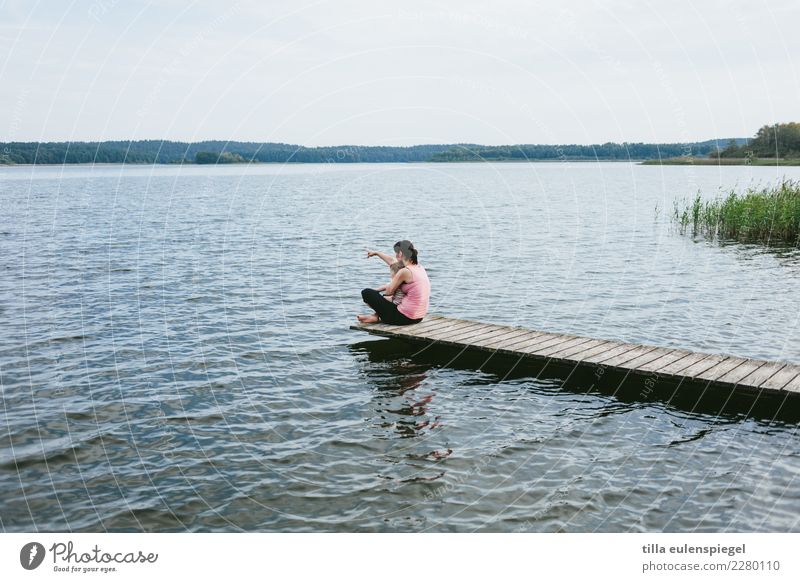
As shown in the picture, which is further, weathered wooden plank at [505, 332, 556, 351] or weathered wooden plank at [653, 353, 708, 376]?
weathered wooden plank at [505, 332, 556, 351]

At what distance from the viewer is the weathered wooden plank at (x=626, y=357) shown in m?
13.2

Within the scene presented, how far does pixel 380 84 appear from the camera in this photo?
1934 centimetres

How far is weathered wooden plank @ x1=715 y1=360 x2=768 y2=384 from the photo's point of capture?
39.7ft

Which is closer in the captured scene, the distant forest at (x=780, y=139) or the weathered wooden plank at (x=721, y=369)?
the weathered wooden plank at (x=721, y=369)

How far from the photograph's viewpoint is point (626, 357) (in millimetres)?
13609

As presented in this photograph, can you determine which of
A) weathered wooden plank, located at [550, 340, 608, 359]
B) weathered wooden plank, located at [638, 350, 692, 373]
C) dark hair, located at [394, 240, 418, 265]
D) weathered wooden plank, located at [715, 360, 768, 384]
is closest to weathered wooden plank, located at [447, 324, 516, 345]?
weathered wooden plank, located at [550, 340, 608, 359]

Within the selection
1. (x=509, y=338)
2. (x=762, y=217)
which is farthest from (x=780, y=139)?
(x=509, y=338)

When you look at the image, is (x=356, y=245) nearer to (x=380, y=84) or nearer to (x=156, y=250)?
(x=156, y=250)

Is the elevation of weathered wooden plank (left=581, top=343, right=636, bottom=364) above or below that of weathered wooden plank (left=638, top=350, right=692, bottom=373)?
above

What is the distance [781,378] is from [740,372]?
63 centimetres

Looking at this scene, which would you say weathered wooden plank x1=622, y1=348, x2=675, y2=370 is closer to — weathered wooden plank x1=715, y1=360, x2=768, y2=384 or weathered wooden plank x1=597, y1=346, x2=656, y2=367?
weathered wooden plank x1=597, y1=346, x2=656, y2=367

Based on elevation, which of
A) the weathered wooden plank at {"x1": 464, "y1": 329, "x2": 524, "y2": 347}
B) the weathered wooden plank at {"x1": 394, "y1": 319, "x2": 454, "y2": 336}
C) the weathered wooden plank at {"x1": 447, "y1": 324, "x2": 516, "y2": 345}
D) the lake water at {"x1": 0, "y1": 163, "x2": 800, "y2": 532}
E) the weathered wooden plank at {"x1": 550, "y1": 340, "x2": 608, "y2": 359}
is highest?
the weathered wooden plank at {"x1": 394, "y1": 319, "x2": 454, "y2": 336}

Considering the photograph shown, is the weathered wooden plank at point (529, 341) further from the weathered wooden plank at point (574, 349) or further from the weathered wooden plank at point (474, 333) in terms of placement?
the weathered wooden plank at point (474, 333)

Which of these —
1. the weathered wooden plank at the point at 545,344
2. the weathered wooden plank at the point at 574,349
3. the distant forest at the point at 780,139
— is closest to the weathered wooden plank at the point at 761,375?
the weathered wooden plank at the point at 574,349
